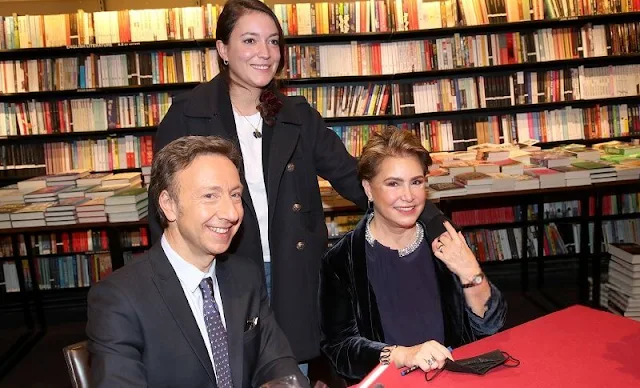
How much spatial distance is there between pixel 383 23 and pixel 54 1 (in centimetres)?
302

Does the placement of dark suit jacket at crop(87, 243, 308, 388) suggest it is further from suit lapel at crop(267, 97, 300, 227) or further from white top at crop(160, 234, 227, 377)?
suit lapel at crop(267, 97, 300, 227)

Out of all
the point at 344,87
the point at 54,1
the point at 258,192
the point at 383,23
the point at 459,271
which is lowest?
the point at 459,271

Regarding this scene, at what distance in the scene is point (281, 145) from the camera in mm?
2246

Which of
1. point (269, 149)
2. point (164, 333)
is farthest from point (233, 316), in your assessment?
point (269, 149)

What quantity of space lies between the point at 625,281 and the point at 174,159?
3510 mm

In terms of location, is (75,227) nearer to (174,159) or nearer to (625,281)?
(174,159)

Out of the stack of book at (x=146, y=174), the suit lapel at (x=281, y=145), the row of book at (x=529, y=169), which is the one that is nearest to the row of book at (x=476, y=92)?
the row of book at (x=529, y=169)

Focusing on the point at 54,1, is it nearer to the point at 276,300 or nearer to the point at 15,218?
the point at 15,218

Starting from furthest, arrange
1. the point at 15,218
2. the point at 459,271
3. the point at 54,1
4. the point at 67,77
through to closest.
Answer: the point at 54,1, the point at 67,77, the point at 15,218, the point at 459,271

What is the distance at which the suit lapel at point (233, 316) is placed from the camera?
163cm

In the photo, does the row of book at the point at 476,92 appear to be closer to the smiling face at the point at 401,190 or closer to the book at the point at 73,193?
the book at the point at 73,193

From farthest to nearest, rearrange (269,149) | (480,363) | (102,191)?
(102,191) → (269,149) → (480,363)

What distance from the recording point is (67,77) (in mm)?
5105

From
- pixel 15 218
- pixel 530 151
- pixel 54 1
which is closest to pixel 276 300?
pixel 15 218
